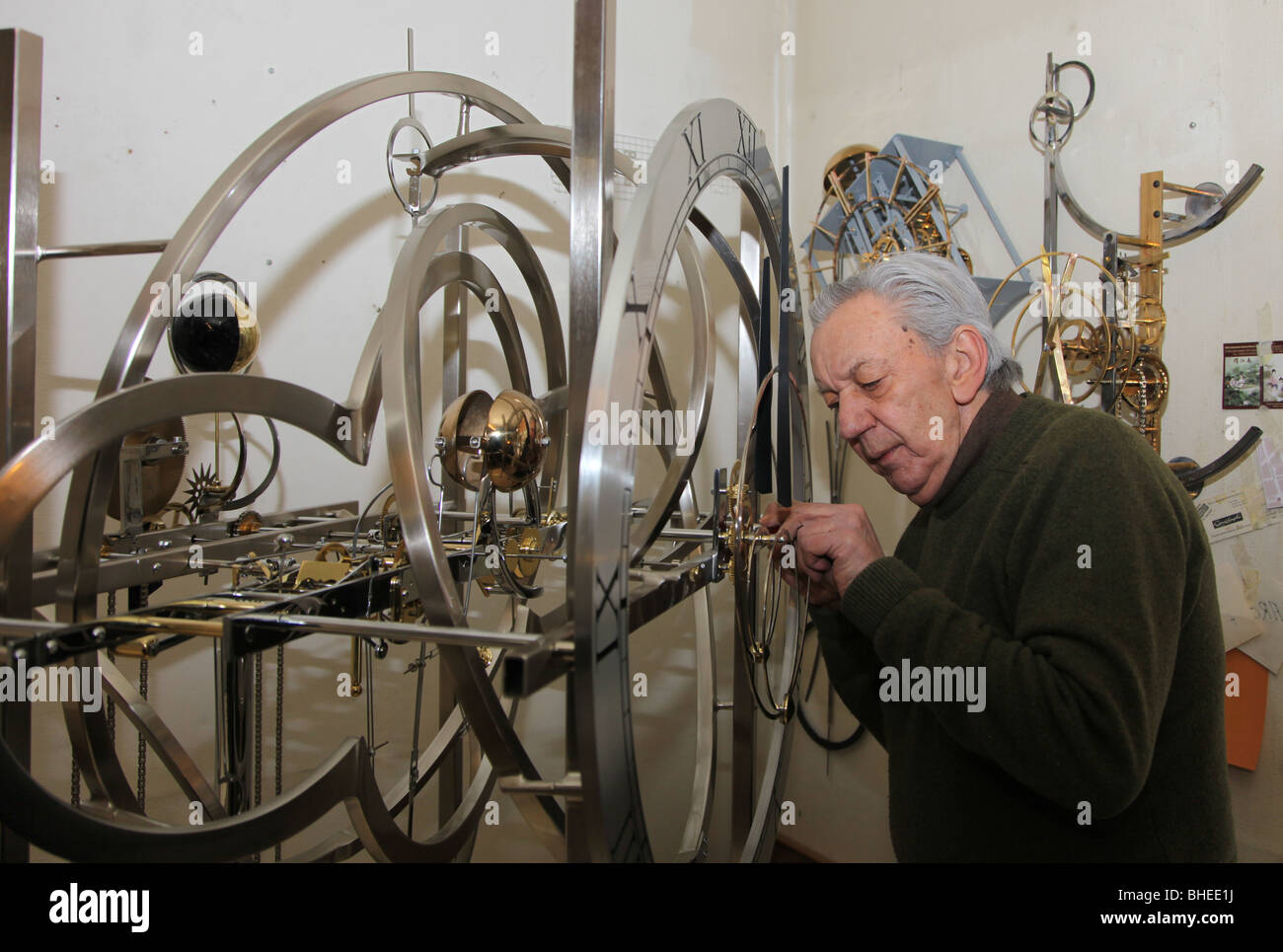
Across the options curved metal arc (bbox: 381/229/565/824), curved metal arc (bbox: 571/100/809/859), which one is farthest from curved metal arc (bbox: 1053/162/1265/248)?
curved metal arc (bbox: 381/229/565/824)

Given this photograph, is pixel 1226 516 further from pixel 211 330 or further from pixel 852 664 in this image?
pixel 211 330

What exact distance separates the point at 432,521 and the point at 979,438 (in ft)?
2.19

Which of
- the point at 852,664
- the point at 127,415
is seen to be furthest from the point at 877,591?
the point at 127,415

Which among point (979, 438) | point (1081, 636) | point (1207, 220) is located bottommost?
point (1081, 636)

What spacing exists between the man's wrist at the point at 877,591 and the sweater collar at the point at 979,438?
0.50ft

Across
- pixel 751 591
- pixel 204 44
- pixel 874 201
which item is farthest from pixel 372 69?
pixel 751 591

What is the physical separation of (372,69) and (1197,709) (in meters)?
1.88

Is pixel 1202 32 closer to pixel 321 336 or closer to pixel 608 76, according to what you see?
pixel 608 76

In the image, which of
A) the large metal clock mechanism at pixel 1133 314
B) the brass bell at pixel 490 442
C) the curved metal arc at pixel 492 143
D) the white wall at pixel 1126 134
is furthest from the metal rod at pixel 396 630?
the white wall at pixel 1126 134

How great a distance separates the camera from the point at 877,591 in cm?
104

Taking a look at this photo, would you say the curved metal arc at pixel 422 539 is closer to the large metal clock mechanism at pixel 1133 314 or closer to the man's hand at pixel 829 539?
the man's hand at pixel 829 539

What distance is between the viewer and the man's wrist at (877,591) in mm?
1029

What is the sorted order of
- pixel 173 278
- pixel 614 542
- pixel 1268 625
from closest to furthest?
pixel 614 542, pixel 173 278, pixel 1268 625

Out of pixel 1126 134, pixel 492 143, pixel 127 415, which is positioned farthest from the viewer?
pixel 1126 134
